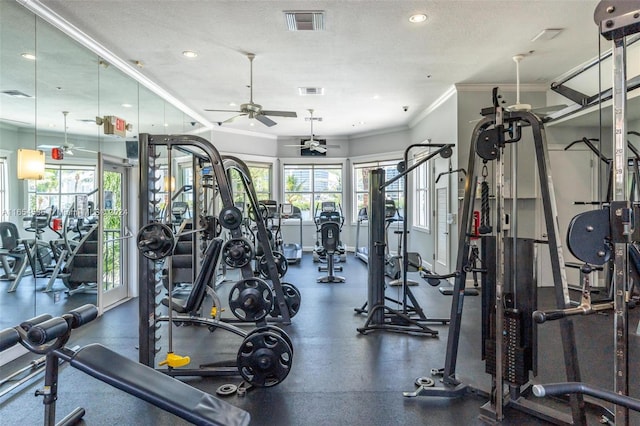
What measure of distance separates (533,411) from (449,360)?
0.57 metres

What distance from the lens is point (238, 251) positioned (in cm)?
356

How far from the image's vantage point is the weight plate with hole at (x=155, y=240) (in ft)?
9.05

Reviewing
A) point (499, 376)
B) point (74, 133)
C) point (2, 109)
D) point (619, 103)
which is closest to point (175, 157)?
point (74, 133)

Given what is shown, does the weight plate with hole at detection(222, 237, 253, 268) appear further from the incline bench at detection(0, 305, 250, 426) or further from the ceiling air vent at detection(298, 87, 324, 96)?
the ceiling air vent at detection(298, 87, 324, 96)

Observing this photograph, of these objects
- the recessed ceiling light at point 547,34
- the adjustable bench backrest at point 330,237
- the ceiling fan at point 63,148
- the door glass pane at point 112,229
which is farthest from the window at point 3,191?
the recessed ceiling light at point 547,34

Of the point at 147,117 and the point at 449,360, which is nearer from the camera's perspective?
the point at 449,360

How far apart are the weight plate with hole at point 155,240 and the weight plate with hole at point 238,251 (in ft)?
2.69

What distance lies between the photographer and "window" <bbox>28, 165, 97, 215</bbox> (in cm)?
375

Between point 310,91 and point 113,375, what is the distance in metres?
5.42

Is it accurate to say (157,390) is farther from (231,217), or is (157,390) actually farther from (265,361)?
(231,217)

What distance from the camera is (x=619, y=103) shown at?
4.28 feet

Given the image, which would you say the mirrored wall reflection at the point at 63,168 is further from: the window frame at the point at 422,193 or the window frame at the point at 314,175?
the window frame at the point at 422,193

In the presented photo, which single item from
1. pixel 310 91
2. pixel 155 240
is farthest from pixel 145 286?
pixel 310 91

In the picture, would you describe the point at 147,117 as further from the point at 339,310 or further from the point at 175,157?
the point at 339,310
